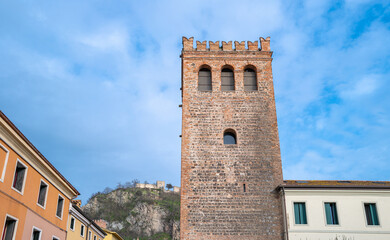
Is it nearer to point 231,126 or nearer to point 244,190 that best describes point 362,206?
point 244,190

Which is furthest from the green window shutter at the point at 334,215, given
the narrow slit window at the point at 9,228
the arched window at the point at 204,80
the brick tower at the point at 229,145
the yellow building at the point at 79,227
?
the yellow building at the point at 79,227

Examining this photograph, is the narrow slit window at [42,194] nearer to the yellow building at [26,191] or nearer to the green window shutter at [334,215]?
the yellow building at [26,191]

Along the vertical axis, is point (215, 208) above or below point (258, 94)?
below

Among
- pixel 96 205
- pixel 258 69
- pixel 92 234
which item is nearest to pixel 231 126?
pixel 258 69

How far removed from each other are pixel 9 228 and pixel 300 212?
12586mm

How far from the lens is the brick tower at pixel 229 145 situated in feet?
61.9

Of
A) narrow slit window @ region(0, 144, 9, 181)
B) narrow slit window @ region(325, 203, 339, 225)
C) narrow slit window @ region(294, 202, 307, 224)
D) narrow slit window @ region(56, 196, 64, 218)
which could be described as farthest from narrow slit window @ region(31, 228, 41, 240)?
narrow slit window @ region(325, 203, 339, 225)

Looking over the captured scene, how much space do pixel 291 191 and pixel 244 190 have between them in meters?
2.30

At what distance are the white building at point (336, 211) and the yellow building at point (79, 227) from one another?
492 inches

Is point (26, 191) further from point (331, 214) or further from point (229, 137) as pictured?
point (331, 214)

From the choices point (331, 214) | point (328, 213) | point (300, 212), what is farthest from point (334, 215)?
point (300, 212)

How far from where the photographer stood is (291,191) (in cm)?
1902

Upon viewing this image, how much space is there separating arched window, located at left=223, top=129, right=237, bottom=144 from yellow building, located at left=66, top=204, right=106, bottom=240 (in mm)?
9706

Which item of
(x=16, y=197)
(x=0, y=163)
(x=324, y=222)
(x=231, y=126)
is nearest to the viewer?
(x=0, y=163)
